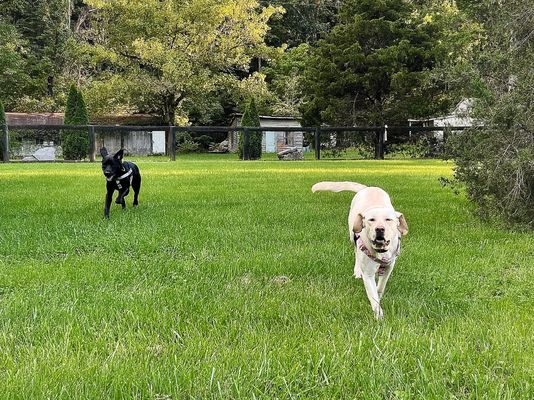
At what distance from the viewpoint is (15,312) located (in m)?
3.15

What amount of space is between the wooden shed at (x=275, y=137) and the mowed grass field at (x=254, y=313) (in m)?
32.8

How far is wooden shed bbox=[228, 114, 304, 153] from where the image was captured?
128 feet

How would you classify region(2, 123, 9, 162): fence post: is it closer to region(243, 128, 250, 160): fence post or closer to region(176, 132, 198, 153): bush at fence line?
region(243, 128, 250, 160): fence post

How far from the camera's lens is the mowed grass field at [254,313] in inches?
88.5

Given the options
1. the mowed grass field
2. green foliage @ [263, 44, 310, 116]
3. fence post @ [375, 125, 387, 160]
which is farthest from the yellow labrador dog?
green foliage @ [263, 44, 310, 116]

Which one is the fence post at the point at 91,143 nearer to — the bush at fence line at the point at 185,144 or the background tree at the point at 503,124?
A: the bush at fence line at the point at 185,144

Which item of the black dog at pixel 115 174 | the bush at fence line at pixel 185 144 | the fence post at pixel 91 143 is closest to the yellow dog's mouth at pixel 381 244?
the black dog at pixel 115 174

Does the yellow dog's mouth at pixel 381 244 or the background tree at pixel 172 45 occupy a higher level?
the background tree at pixel 172 45

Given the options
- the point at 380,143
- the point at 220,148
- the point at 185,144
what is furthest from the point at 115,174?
→ the point at 220,148

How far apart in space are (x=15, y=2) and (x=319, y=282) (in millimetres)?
43729

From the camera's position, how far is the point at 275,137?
133 feet

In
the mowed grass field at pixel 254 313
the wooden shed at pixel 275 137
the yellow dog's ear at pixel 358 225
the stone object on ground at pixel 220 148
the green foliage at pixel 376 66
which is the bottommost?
the mowed grass field at pixel 254 313

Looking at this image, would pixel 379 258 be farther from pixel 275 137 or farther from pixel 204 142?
pixel 204 142

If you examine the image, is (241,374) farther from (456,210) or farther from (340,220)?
(456,210)
